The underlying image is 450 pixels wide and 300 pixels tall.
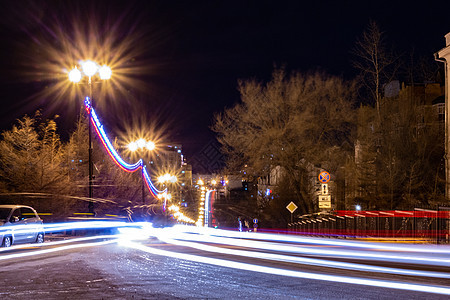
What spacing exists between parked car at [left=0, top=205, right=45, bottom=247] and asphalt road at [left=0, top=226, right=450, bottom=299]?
3.97 metres

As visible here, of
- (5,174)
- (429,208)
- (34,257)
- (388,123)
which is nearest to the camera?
(34,257)

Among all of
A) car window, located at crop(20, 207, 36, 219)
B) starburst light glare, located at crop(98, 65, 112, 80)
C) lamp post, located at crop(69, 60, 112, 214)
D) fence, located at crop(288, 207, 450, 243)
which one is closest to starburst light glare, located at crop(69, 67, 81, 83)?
lamp post, located at crop(69, 60, 112, 214)

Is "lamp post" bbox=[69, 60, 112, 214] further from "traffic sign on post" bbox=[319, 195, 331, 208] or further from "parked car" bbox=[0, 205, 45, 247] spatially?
"traffic sign on post" bbox=[319, 195, 331, 208]

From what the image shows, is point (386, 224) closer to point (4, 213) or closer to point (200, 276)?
point (4, 213)

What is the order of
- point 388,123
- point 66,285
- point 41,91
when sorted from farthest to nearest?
point 41,91
point 388,123
point 66,285

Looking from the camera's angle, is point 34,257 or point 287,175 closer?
point 34,257

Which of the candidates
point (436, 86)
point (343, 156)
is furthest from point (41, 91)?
point (436, 86)

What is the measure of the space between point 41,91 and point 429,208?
99.4ft

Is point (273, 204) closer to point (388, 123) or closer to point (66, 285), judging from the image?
point (388, 123)

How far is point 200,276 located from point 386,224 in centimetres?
2251

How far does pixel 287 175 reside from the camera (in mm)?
39750

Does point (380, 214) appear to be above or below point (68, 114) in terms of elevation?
below

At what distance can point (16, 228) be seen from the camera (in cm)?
1623

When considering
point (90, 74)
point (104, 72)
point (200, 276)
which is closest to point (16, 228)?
point (200, 276)
